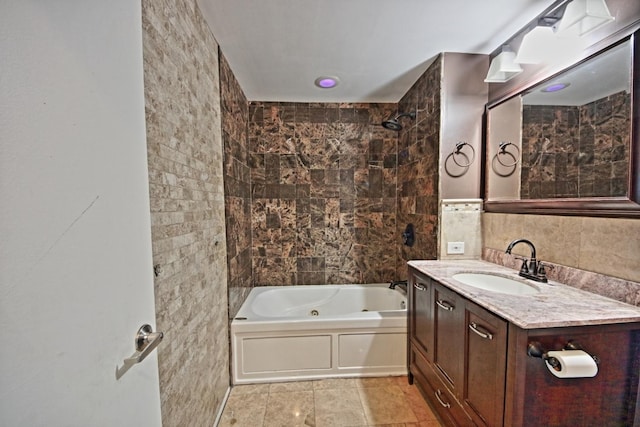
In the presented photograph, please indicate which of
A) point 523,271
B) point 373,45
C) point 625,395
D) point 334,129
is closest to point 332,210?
point 334,129

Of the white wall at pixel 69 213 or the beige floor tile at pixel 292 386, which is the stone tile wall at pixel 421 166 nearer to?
the beige floor tile at pixel 292 386

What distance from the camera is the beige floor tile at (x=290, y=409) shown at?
172 centimetres

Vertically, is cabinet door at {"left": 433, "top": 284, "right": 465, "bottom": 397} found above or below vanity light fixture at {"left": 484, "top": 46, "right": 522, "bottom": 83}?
below

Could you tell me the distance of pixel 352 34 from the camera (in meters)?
1.76

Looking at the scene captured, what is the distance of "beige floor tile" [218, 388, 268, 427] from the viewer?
173 centimetres

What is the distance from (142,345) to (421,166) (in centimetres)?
236

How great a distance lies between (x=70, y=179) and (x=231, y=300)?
1.81 metres

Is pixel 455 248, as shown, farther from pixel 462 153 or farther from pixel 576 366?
pixel 576 366

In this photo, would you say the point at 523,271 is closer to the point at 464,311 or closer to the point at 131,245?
the point at 464,311

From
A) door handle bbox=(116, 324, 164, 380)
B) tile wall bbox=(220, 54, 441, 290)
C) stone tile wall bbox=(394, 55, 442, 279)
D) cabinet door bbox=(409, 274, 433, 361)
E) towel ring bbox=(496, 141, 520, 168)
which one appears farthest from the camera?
tile wall bbox=(220, 54, 441, 290)

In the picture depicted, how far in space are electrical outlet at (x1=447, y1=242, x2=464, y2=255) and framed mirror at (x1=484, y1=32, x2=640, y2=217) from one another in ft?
1.22

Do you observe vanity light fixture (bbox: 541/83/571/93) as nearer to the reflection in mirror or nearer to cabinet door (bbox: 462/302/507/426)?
the reflection in mirror

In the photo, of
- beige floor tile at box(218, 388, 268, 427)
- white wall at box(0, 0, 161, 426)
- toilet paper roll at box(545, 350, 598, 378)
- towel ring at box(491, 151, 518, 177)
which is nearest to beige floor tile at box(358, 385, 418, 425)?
beige floor tile at box(218, 388, 268, 427)

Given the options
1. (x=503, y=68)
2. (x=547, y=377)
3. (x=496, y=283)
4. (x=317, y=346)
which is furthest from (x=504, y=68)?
(x=317, y=346)
